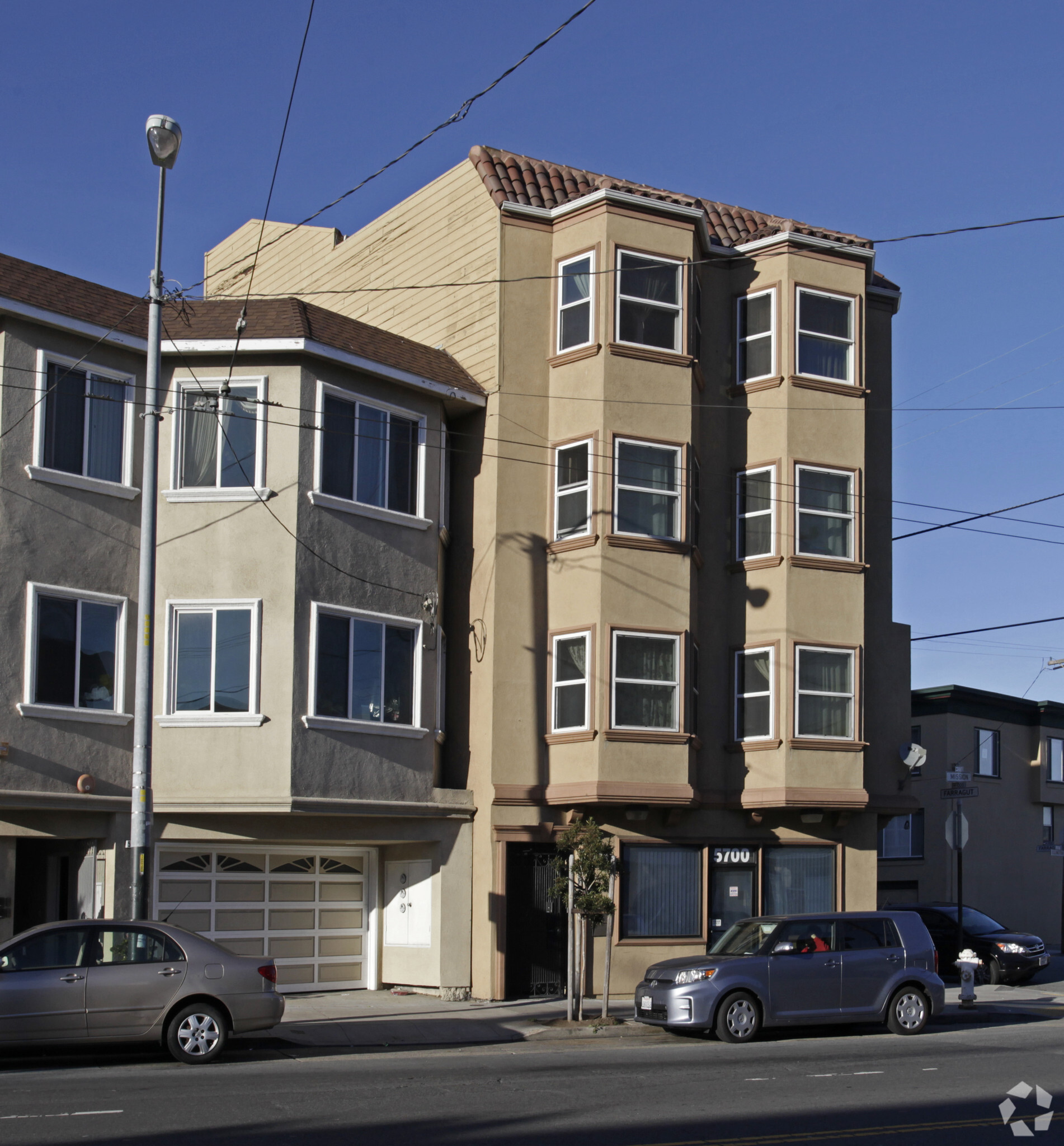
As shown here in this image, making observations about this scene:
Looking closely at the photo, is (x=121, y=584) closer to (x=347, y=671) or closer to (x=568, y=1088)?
(x=347, y=671)

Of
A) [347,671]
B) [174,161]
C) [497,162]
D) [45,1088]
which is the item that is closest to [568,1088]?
[45,1088]

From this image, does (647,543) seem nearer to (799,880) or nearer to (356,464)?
(356,464)

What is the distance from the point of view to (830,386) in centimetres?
2323

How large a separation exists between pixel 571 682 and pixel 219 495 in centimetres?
599

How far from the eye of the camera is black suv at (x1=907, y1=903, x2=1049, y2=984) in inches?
1010

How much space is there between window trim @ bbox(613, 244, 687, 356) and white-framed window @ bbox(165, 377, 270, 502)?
5754 mm

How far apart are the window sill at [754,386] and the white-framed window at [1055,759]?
75.3 feet

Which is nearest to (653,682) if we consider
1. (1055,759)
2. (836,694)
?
(836,694)

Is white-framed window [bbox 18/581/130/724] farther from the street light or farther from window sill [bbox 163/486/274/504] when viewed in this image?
the street light

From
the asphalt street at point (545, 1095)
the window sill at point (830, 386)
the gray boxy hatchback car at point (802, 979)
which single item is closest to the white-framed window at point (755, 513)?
the window sill at point (830, 386)

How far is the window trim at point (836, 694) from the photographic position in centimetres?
2198

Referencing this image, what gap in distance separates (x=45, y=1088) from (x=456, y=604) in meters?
11.4

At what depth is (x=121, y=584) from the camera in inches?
739

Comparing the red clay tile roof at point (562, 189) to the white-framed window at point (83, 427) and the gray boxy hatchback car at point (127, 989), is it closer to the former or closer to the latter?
the white-framed window at point (83, 427)
